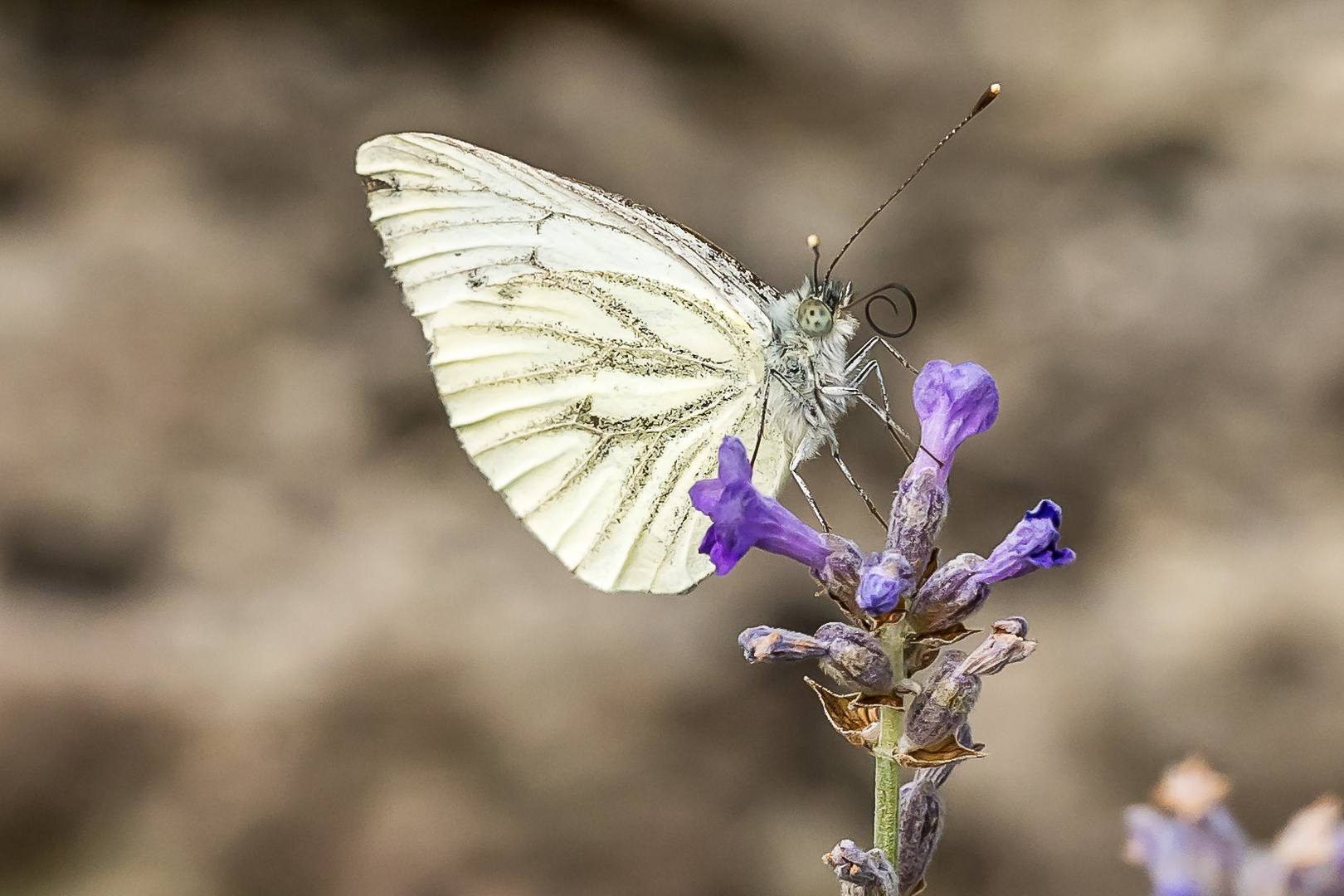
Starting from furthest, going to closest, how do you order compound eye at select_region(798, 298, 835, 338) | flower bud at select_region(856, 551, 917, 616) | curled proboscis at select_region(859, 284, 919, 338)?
curled proboscis at select_region(859, 284, 919, 338), compound eye at select_region(798, 298, 835, 338), flower bud at select_region(856, 551, 917, 616)

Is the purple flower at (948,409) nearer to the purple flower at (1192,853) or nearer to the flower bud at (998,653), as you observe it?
the flower bud at (998,653)

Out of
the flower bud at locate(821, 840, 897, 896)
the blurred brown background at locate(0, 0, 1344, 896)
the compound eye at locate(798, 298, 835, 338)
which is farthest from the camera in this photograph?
the blurred brown background at locate(0, 0, 1344, 896)

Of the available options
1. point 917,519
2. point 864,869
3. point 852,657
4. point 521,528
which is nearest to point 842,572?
point 917,519

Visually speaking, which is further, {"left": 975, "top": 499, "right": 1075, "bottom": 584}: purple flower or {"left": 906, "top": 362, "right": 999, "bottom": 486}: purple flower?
{"left": 906, "top": 362, "right": 999, "bottom": 486}: purple flower

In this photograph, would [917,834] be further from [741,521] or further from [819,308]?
[819,308]

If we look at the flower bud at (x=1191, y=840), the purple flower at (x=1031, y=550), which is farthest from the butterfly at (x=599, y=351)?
the flower bud at (x=1191, y=840)

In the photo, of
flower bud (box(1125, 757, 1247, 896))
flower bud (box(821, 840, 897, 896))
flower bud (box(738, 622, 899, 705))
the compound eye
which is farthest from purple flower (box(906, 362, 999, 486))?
flower bud (box(1125, 757, 1247, 896))

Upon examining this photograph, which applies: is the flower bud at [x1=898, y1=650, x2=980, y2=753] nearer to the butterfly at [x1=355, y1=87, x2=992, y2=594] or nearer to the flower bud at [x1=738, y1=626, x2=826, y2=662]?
the flower bud at [x1=738, y1=626, x2=826, y2=662]
